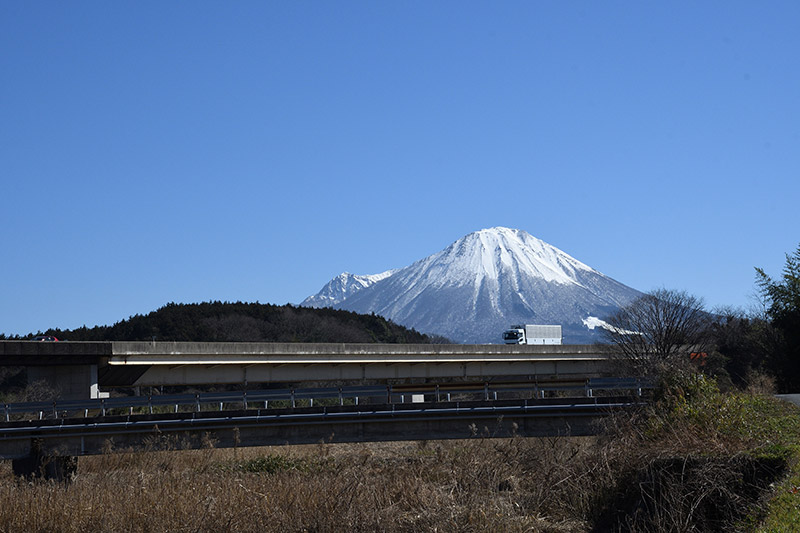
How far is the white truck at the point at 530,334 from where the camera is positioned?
95.1 m

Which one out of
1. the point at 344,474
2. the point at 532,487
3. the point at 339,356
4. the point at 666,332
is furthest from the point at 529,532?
the point at 666,332

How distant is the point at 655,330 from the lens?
65.8m

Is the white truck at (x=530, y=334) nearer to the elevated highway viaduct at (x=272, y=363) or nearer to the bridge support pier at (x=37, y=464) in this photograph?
the elevated highway viaduct at (x=272, y=363)

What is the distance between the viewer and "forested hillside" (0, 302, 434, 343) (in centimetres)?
8419

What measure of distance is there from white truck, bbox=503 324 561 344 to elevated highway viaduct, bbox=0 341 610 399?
2483 centimetres

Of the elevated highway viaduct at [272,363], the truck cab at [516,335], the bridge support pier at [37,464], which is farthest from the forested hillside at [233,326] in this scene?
the bridge support pier at [37,464]

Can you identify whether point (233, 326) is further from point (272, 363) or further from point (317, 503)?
point (317, 503)

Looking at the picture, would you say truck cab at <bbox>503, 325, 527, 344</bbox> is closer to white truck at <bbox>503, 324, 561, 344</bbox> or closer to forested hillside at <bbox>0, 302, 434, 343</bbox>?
white truck at <bbox>503, 324, 561, 344</bbox>

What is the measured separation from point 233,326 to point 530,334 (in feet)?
116

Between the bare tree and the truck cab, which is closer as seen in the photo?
the bare tree

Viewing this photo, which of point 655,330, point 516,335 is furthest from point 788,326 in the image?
point 516,335

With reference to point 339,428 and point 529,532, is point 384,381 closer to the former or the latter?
point 339,428

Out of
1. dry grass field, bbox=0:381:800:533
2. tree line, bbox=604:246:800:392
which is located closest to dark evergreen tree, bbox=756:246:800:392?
tree line, bbox=604:246:800:392

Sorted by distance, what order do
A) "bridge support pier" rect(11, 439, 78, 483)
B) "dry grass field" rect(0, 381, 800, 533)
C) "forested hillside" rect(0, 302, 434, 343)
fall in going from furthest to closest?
"forested hillside" rect(0, 302, 434, 343) < "bridge support pier" rect(11, 439, 78, 483) < "dry grass field" rect(0, 381, 800, 533)
